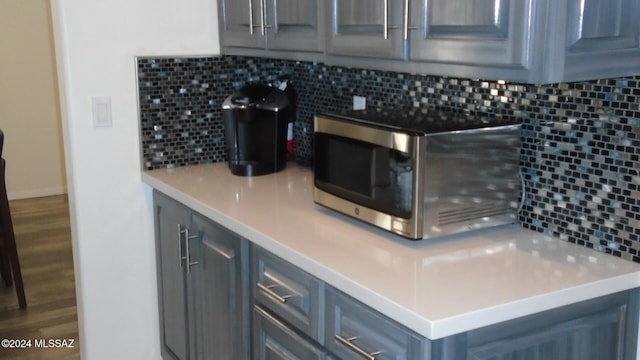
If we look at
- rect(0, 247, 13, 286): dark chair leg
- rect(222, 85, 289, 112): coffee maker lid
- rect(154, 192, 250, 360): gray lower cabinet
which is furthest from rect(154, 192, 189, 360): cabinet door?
rect(0, 247, 13, 286): dark chair leg

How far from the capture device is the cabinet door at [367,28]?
1919 millimetres

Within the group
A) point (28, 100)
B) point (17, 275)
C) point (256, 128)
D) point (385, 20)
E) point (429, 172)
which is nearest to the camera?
point (429, 172)

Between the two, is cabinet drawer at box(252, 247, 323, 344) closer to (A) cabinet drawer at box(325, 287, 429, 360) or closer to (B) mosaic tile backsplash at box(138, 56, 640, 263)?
(A) cabinet drawer at box(325, 287, 429, 360)

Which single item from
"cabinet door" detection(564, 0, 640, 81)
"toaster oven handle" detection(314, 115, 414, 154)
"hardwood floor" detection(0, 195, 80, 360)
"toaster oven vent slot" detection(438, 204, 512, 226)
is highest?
"cabinet door" detection(564, 0, 640, 81)

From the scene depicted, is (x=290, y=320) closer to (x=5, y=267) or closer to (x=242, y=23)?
(x=242, y=23)

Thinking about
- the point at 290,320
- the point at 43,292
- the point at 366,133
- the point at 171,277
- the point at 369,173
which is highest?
the point at 366,133

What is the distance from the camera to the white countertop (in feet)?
4.99

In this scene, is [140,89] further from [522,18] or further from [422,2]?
[522,18]

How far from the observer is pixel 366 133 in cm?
201

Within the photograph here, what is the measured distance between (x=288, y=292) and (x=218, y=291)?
1.73 feet

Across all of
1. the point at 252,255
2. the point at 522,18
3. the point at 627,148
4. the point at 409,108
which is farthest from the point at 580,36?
the point at 252,255

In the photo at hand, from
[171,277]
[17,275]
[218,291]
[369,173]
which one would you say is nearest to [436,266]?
[369,173]

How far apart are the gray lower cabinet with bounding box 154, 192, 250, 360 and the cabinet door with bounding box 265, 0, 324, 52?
0.65 metres

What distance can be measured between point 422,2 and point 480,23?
21 centimetres
